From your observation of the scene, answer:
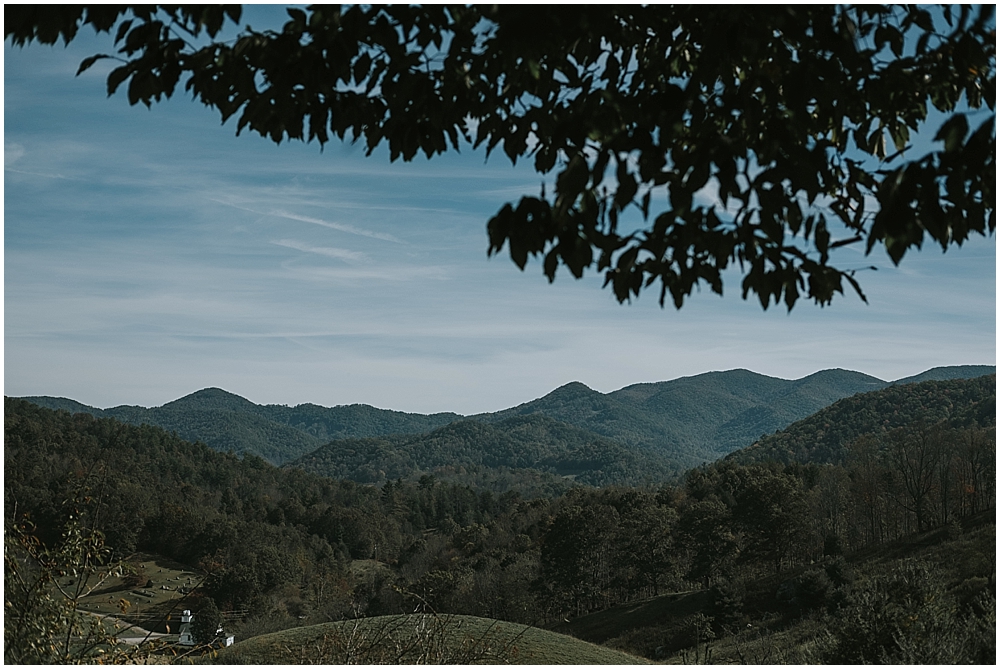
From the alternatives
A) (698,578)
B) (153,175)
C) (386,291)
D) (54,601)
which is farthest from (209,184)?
(698,578)

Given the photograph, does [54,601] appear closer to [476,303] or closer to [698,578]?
[476,303]

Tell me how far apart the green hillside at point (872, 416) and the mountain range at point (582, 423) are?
3548cm

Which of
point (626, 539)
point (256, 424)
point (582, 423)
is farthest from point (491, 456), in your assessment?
point (626, 539)

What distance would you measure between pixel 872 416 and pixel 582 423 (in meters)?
126

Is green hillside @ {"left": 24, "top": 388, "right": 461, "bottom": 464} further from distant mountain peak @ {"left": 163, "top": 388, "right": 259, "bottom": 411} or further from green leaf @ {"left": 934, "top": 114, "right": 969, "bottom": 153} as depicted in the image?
green leaf @ {"left": 934, "top": 114, "right": 969, "bottom": 153}

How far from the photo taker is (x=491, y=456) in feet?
382

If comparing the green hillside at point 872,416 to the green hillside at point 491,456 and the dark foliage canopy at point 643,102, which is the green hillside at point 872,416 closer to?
the dark foliage canopy at point 643,102

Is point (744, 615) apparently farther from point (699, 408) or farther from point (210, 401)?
point (699, 408)

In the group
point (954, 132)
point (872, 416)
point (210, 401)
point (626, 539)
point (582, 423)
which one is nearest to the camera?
→ point (954, 132)

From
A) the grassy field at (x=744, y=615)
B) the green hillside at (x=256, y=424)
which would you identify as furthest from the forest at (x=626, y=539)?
the green hillside at (x=256, y=424)

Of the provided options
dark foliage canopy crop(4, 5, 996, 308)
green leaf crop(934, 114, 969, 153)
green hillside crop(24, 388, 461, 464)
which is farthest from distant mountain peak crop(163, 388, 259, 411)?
green leaf crop(934, 114, 969, 153)

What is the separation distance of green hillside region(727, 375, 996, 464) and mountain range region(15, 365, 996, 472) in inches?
1397

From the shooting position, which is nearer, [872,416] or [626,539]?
[626,539]

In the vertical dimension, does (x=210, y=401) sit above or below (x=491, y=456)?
above
